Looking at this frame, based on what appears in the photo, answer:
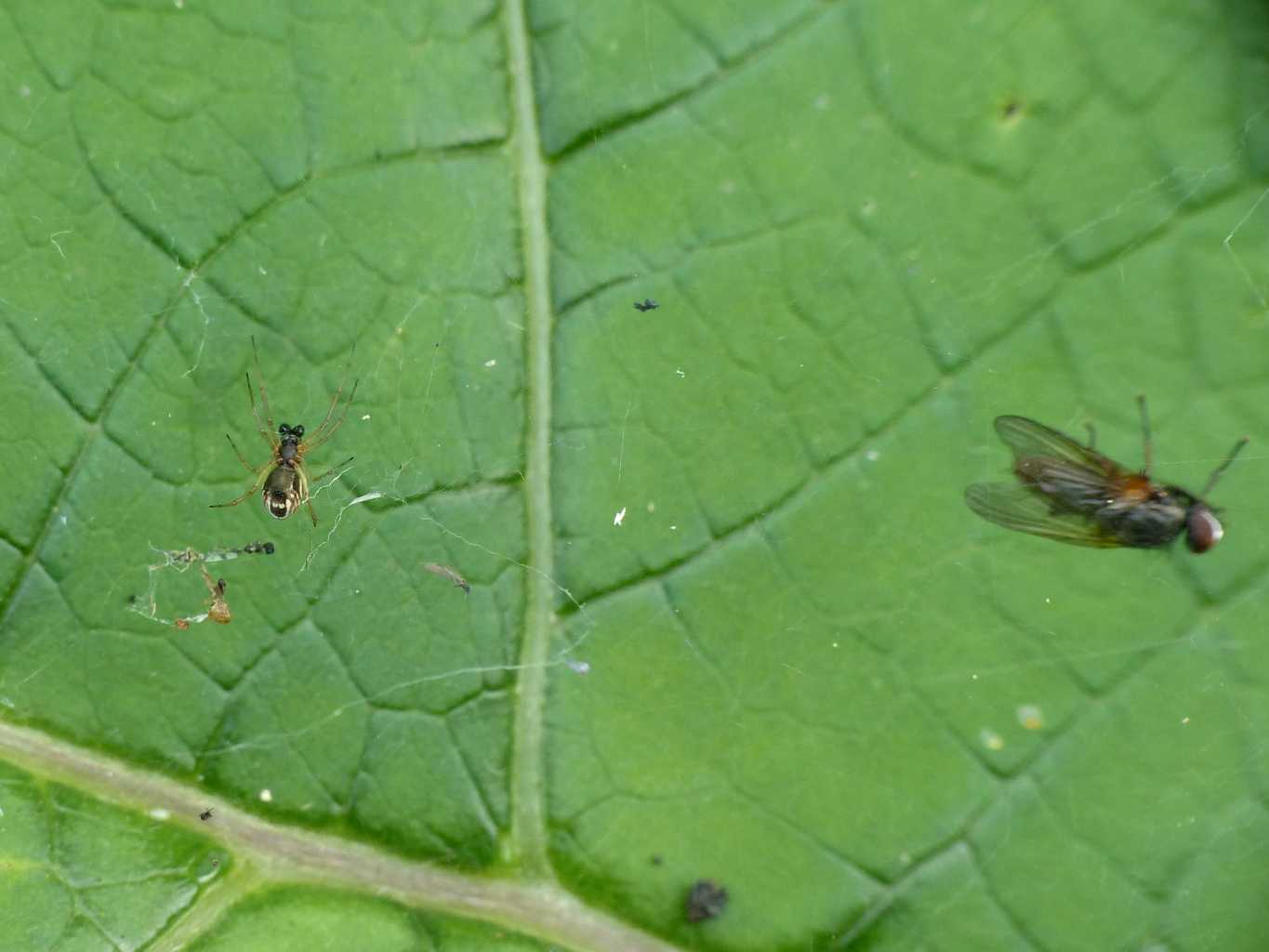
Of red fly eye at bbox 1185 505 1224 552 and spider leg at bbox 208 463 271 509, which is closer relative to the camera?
red fly eye at bbox 1185 505 1224 552

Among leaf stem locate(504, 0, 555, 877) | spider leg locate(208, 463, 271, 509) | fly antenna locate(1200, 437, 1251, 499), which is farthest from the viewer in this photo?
spider leg locate(208, 463, 271, 509)

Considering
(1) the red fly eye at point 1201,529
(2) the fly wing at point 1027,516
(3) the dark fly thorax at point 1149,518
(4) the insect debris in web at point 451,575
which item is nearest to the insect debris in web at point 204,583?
(4) the insect debris in web at point 451,575

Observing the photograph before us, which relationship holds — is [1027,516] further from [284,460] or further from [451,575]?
[284,460]

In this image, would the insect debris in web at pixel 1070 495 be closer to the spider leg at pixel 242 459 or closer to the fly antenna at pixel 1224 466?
the fly antenna at pixel 1224 466

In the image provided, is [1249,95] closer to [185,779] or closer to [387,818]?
[387,818]

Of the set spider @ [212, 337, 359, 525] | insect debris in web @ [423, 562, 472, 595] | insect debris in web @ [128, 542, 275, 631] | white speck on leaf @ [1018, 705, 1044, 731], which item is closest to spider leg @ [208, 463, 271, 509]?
spider @ [212, 337, 359, 525]

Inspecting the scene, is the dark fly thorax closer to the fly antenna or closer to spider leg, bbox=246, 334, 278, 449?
the fly antenna
